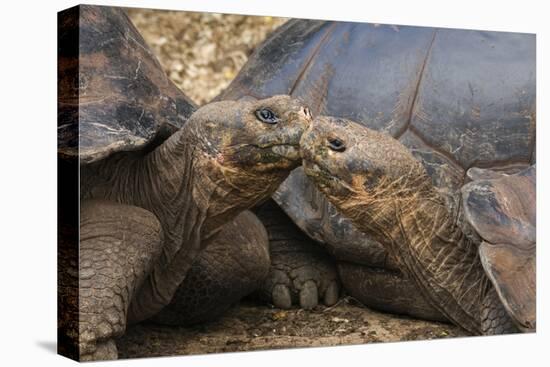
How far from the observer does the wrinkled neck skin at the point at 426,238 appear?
422 centimetres

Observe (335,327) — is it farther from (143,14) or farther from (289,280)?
(143,14)

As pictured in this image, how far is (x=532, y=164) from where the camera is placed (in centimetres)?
498

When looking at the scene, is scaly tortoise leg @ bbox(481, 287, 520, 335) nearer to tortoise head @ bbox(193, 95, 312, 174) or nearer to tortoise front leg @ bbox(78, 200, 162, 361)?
tortoise head @ bbox(193, 95, 312, 174)

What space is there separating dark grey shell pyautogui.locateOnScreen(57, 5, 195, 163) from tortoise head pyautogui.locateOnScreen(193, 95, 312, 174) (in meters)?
0.35

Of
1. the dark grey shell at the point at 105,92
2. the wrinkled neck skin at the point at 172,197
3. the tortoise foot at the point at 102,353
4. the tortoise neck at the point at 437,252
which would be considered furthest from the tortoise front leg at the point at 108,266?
the tortoise neck at the point at 437,252

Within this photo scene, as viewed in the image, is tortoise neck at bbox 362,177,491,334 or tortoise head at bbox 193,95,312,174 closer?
tortoise head at bbox 193,95,312,174

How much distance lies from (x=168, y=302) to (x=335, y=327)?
31.7 inches

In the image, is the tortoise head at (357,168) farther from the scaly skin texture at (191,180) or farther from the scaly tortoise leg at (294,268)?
the scaly tortoise leg at (294,268)

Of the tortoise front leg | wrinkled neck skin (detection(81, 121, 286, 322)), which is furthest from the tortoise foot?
wrinkled neck skin (detection(81, 121, 286, 322))

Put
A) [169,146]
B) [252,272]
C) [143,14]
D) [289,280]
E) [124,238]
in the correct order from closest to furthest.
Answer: [124,238] → [169,146] → [252,272] → [289,280] → [143,14]

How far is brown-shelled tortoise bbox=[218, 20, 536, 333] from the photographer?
4.81 m

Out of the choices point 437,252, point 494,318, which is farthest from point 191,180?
point 494,318

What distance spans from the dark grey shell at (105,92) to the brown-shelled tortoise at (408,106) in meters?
0.75

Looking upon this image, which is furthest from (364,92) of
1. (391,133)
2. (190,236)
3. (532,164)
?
(190,236)
